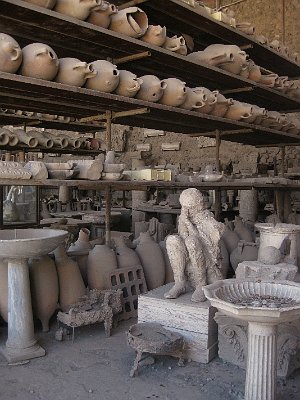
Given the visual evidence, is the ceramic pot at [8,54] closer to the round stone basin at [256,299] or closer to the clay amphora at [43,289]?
the clay amphora at [43,289]

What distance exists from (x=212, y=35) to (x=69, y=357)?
3.35m

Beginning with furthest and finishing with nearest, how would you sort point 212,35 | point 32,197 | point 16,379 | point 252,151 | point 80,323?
point 252,151 < point 32,197 < point 212,35 < point 80,323 < point 16,379

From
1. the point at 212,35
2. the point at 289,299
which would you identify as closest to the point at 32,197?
the point at 212,35

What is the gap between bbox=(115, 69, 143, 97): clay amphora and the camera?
10.3 ft

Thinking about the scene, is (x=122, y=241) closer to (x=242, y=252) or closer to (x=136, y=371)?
(x=242, y=252)

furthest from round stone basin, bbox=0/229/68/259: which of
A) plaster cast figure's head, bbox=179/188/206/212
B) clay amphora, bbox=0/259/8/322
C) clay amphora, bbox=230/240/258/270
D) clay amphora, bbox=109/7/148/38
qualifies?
clay amphora, bbox=230/240/258/270

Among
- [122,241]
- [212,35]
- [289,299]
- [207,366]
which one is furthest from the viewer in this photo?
[212,35]

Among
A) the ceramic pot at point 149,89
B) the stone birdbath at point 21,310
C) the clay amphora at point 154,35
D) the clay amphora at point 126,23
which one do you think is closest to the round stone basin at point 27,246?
the stone birdbath at point 21,310

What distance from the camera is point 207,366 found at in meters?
2.53

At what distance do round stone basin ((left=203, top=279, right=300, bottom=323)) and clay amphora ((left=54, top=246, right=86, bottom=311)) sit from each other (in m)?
1.20

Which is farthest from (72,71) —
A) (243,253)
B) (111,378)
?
(243,253)

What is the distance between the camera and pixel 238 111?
4.17 meters

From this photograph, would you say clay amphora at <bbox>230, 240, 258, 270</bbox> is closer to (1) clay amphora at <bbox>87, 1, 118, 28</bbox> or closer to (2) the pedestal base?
(2) the pedestal base

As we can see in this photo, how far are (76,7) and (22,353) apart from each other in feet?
7.27
